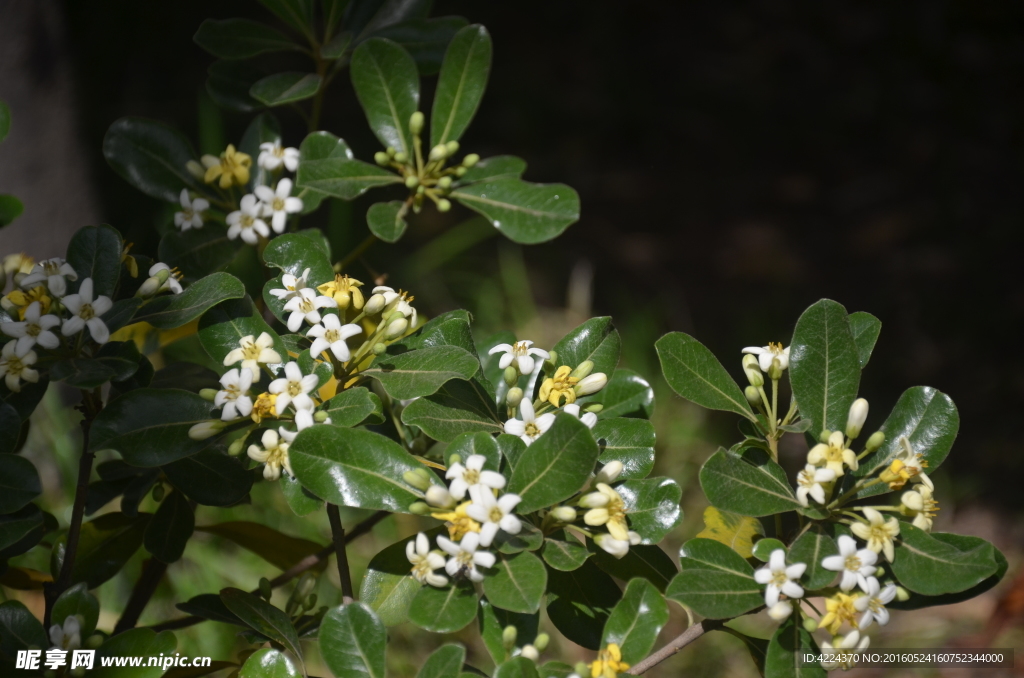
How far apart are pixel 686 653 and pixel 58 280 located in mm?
2092

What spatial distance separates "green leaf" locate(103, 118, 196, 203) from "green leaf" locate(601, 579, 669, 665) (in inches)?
35.6

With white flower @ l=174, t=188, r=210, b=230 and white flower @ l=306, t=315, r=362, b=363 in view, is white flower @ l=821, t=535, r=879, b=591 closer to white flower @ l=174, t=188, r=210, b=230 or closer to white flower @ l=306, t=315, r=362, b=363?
white flower @ l=306, t=315, r=362, b=363

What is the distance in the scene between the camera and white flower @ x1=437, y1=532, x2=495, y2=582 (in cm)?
77

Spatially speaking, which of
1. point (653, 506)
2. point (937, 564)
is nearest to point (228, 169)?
point (653, 506)

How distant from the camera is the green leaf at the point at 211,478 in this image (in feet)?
3.06

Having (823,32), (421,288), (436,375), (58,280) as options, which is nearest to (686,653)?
(421,288)

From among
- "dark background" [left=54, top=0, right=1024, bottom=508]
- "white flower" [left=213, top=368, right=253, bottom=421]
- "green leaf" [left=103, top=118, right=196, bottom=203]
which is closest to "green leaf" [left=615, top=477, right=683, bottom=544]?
"white flower" [left=213, top=368, right=253, bottom=421]

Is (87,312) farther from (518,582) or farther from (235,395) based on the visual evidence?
(518,582)

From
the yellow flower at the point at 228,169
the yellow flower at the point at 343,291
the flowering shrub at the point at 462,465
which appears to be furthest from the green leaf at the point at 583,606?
the yellow flower at the point at 228,169

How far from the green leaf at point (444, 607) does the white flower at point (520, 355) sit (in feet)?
0.84

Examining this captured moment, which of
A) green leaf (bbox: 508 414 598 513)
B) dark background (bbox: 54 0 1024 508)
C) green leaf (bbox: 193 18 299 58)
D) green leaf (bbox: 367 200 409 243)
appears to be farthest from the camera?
dark background (bbox: 54 0 1024 508)

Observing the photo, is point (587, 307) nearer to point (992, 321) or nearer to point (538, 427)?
point (992, 321)

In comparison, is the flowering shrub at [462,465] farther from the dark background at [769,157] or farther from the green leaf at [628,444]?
the dark background at [769,157]

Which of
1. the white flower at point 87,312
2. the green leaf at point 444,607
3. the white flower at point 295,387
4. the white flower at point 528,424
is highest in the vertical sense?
the white flower at point 87,312
